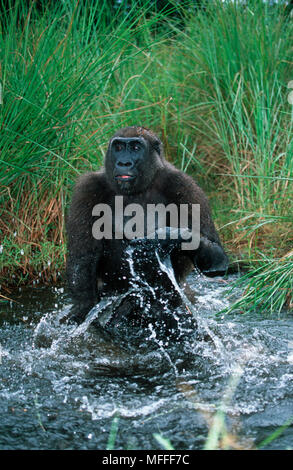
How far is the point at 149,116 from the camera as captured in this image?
236 inches

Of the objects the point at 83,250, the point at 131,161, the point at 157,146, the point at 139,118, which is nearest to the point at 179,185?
the point at 157,146

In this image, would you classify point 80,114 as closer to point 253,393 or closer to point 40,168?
point 40,168

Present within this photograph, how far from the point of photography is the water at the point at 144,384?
8.52ft

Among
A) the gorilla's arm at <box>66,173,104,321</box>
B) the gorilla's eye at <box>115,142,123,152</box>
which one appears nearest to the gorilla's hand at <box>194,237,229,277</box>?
the gorilla's arm at <box>66,173,104,321</box>

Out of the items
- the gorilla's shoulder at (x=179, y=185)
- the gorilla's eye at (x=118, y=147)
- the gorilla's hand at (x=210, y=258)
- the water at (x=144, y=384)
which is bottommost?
the water at (x=144, y=384)

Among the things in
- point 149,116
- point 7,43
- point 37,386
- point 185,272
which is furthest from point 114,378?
point 149,116

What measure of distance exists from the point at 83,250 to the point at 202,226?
29.7 inches

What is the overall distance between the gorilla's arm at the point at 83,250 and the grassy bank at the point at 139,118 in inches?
21.6

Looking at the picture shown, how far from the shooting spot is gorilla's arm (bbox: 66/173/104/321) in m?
3.89

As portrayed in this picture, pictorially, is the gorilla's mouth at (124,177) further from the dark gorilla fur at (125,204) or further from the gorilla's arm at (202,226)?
the gorilla's arm at (202,226)

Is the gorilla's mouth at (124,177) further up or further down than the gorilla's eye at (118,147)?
further down

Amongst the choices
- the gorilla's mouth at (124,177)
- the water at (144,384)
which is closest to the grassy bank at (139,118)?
the water at (144,384)

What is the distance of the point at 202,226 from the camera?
12.8 feet

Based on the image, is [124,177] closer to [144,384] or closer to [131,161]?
[131,161]
